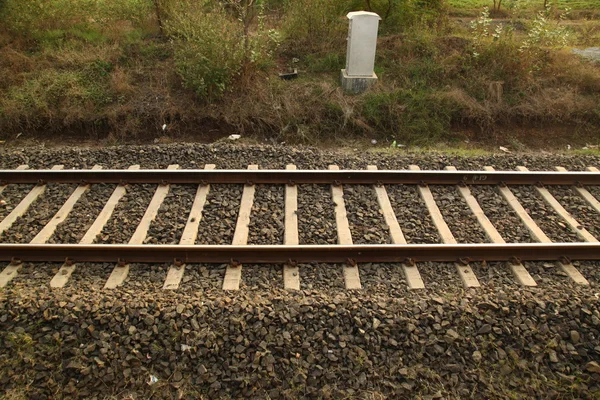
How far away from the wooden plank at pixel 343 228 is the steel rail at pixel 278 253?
17 centimetres

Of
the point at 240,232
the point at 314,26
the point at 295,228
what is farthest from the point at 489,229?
the point at 314,26

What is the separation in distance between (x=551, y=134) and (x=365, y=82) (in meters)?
3.55

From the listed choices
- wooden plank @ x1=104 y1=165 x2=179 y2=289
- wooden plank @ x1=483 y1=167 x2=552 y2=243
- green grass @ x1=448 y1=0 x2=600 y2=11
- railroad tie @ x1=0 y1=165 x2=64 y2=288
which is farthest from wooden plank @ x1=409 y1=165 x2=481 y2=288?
green grass @ x1=448 y1=0 x2=600 y2=11

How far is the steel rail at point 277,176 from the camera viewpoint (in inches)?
241

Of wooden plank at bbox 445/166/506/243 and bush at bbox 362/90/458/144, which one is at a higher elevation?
bush at bbox 362/90/458/144

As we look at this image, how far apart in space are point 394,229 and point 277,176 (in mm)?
1723

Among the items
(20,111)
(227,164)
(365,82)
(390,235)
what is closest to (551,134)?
(365,82)

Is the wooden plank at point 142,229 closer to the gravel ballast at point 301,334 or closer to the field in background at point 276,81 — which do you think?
the gravel ballast at point 301,334

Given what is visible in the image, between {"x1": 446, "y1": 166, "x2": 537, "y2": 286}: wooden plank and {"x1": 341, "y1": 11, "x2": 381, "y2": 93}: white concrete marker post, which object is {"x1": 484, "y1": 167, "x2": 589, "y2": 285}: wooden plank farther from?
{"x1": 341, "y1": 11, "x2": 381, "y2": 93}: white concrete marker post

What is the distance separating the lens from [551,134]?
852 centimetres

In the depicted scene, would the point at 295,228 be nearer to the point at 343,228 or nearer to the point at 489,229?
the point at 343,228

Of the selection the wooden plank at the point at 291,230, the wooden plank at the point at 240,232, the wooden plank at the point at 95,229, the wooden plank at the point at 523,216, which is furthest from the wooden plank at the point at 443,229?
the wooden plank at the point at 95,229

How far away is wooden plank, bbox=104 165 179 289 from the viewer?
468 cm

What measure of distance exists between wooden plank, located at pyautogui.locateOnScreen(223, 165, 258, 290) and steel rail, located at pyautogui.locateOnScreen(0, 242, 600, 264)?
0.17m
